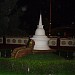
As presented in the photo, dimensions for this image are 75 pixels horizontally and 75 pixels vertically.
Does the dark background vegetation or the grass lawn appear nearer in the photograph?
the grass lawn

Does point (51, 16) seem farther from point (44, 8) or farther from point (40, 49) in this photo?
point (40, 49)

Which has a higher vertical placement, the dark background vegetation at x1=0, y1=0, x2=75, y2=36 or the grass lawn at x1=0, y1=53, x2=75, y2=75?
the dark background vegetation at x1=0, y1=0, x2=75, y2=36

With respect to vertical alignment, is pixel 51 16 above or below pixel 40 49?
above

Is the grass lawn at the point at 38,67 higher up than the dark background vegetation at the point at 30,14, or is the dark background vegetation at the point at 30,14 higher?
the dark background vegetation at the point at 30,14

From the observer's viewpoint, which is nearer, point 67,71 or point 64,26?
point 67,71

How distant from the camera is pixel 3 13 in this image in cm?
3594

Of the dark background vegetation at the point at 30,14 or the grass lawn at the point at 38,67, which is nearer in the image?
the grass lawn at the point at 38,67

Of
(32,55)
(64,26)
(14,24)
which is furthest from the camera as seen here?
(14,24)

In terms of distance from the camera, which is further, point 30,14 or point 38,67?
point 30,14

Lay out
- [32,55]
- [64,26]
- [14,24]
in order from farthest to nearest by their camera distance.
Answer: [14,24]
[64,26]
[32,55]

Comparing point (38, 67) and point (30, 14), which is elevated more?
point (30, 14)

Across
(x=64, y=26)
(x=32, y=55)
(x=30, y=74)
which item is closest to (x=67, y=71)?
(x=30, y=74)

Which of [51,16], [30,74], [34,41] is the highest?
[51,16]

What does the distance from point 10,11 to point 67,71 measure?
22.2 metres
